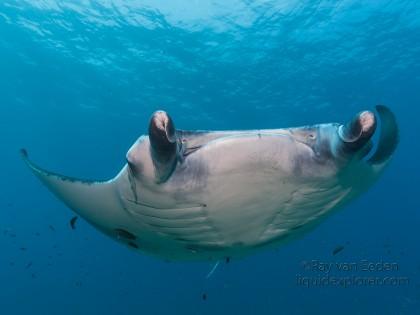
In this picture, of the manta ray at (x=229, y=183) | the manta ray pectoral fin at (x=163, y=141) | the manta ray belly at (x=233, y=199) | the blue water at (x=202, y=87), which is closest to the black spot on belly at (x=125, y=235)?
the manta ray at (x=229, y=183)

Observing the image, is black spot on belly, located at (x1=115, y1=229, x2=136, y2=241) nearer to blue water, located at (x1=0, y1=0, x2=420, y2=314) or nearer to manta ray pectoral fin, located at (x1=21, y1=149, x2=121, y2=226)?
manta ray pectoral fin, located at (x1=21, y1=149, x2=121, y2=226)

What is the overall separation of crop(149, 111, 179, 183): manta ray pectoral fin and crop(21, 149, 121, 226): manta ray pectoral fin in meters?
0.86

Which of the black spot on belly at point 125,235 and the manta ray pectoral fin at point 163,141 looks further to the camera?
the black spot on belly at point 125,235

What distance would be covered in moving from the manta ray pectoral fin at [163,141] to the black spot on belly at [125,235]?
1.56 m

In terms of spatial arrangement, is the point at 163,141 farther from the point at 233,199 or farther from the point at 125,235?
the point at 125,235

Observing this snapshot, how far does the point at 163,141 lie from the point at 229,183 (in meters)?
0.57

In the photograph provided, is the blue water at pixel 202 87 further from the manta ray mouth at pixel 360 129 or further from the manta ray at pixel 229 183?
the manta ray mouth at pixel 360 129

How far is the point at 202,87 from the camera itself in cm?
2162

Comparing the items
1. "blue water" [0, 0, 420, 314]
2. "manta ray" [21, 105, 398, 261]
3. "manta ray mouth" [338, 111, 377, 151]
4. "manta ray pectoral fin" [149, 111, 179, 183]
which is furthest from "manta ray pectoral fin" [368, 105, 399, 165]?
"blue water" [0, 0, 420, 314]

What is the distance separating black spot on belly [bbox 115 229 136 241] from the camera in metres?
3.60

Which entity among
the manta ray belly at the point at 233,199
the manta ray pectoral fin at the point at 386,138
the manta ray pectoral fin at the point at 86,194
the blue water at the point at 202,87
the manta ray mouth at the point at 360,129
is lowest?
the manta ray pectoral fin at the point at 86,194

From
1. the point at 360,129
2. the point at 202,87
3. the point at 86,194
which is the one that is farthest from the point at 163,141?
the point at 202,87

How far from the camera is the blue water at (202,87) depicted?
15.8 meters

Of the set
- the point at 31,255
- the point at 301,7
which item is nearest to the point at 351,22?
the point at 301,7
